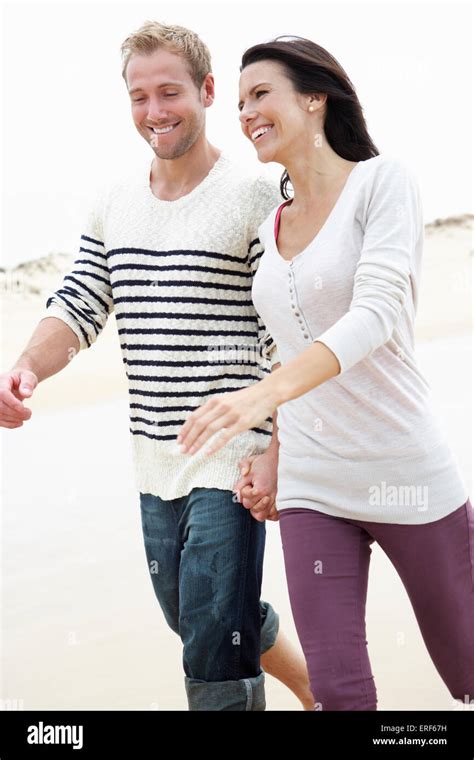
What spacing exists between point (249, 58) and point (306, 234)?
0.40m

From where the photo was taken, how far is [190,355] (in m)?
2.58

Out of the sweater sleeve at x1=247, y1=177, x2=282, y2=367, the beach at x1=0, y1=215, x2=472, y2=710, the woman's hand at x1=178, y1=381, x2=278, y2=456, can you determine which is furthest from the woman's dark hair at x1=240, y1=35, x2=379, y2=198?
the beach at x1=0, y1=215, x2=472, y2=710

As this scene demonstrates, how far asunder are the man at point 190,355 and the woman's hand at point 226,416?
61cm

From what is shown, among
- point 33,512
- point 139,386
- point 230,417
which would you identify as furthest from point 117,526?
point 230,417

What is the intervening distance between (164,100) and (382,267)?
736 mm

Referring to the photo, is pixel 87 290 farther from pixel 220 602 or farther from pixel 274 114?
pixel 220 602

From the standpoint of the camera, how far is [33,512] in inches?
231

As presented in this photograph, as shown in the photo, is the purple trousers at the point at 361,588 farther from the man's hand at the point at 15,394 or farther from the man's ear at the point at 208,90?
the man's ear at the point at 208,90

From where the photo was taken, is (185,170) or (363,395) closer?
(363,395)

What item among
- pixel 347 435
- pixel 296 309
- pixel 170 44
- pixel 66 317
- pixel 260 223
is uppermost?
pixel 170 44

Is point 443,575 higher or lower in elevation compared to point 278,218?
lower

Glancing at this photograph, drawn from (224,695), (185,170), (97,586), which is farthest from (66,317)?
(97,586)

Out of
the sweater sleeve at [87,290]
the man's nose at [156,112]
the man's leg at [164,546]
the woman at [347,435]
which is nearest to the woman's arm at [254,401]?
the woman at [347,435]

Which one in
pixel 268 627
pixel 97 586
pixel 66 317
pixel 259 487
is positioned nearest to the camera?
pixel 259 487
